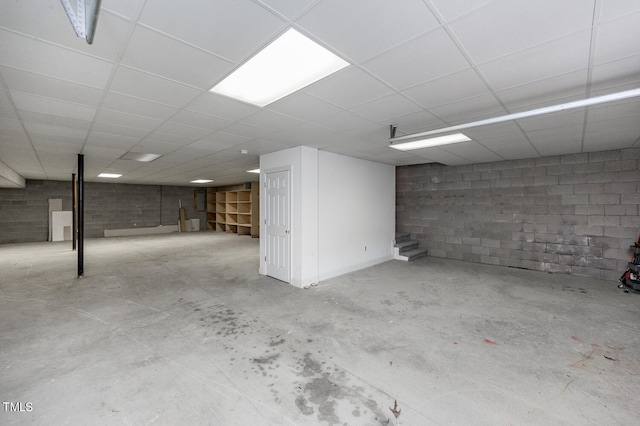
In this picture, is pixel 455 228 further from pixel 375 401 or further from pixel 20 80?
pixel 20 80

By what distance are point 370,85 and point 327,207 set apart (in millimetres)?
2882

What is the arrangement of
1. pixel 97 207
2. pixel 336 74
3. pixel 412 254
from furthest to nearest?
pixel 97 207 < pixel 412 254 < pixel 336 74

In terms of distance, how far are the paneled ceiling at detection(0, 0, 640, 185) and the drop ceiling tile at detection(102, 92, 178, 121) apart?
2 cm

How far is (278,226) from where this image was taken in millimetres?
4805

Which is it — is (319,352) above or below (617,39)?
below

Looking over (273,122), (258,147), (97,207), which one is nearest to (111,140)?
(258,147)

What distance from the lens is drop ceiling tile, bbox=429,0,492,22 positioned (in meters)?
A: 1.32

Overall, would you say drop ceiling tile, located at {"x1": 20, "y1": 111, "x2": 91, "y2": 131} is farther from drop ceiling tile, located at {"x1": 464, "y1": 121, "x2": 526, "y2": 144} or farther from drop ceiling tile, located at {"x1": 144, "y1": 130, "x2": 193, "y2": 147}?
drop ceiling tile, located at {"x1": 464, "y1": 121, "x2": 526, "y2": 144}

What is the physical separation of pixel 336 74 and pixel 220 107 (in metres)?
1.29

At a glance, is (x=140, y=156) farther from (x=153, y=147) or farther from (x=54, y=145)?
(x=54, y=145)

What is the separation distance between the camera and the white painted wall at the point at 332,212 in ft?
14.6

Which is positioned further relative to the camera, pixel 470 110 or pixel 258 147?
pixel 258 147

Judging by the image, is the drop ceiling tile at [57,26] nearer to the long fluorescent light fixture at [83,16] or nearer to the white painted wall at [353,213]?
the long fluorescent light fixture at [83,16]

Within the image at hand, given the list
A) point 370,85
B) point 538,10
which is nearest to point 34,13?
point 370,85
